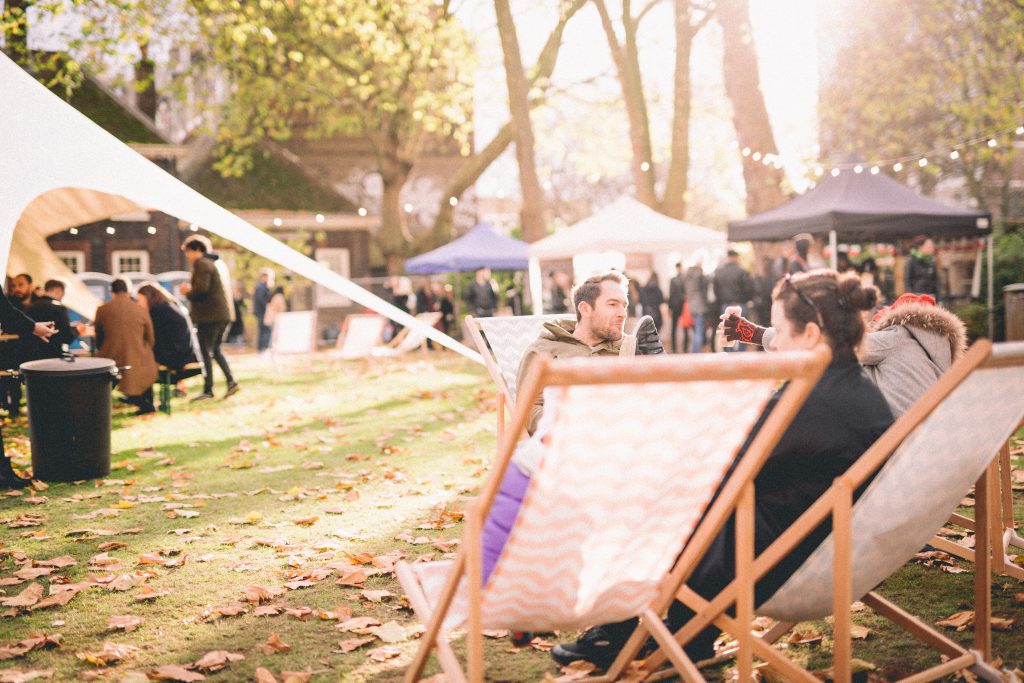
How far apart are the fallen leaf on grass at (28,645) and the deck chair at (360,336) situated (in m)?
10.8

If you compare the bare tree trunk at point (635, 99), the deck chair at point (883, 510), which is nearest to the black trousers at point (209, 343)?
the deck chair at point (883, 510)

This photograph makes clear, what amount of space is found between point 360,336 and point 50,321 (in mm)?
5340

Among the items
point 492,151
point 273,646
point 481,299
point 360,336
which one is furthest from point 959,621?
point 492,151

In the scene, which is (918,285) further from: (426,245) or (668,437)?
(426,245)

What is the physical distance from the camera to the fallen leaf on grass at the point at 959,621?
3.78m

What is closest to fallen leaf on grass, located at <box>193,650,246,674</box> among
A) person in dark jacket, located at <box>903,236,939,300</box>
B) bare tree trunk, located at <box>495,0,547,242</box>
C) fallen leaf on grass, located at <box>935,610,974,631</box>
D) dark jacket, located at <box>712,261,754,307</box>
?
fallen leaf on grass, located at <box>935,610,974,631</box>

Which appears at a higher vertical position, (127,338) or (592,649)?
(127,338)

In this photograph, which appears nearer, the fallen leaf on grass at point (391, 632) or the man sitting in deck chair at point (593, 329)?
the fallen leaf on grass at point (391, 632)

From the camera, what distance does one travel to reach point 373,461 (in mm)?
7770

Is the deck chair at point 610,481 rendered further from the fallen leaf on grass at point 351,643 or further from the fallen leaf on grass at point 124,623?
the fallen leaf on grass at point 124,623

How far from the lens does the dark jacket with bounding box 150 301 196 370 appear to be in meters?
11.3

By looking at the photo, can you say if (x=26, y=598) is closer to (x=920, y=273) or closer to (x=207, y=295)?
(x=207, y=295)

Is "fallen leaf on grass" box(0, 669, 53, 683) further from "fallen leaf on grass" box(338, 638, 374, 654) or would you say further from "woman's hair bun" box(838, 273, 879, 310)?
"woman's hair bun" box(838, 273, 879, 310)

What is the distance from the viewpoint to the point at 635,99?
68.9 feet
